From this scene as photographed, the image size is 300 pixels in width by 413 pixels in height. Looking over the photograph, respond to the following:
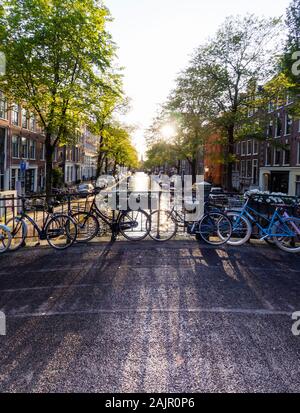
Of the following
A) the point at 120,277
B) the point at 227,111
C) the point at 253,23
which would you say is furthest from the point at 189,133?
the point at 120,277

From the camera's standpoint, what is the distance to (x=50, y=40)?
701 inches

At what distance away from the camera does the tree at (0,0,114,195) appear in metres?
17.6

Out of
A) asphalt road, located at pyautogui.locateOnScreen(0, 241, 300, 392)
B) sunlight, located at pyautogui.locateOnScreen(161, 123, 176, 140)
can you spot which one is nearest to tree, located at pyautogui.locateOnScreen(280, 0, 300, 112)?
asphalt road, located at pyautogui.locateOnScreen(0, 241, 300, 392)

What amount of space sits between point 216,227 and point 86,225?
10.3 feet

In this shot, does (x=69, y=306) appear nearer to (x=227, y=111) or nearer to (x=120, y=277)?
(x=120, y=277)

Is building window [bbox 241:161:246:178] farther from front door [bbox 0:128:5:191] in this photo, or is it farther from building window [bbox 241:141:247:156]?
front door [bbox 0:128:5:191]

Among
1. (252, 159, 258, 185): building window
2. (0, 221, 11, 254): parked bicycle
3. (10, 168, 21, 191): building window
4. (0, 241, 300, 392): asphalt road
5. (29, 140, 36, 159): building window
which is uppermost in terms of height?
(29, 140, 36, 159): building window

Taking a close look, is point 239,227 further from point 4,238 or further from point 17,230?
point 4,238

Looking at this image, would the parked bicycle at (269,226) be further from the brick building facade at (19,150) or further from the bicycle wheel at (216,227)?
the brick building facade at (19,150)

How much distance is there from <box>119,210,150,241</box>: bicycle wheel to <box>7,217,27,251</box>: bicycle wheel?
230 cm

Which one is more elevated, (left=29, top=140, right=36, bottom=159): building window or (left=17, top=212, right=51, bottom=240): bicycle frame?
(left=29, top=140, right=36, bottom=159): building window

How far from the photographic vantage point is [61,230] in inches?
304

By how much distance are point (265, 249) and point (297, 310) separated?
10.4 feet

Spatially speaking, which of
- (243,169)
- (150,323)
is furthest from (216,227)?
(243,169)
